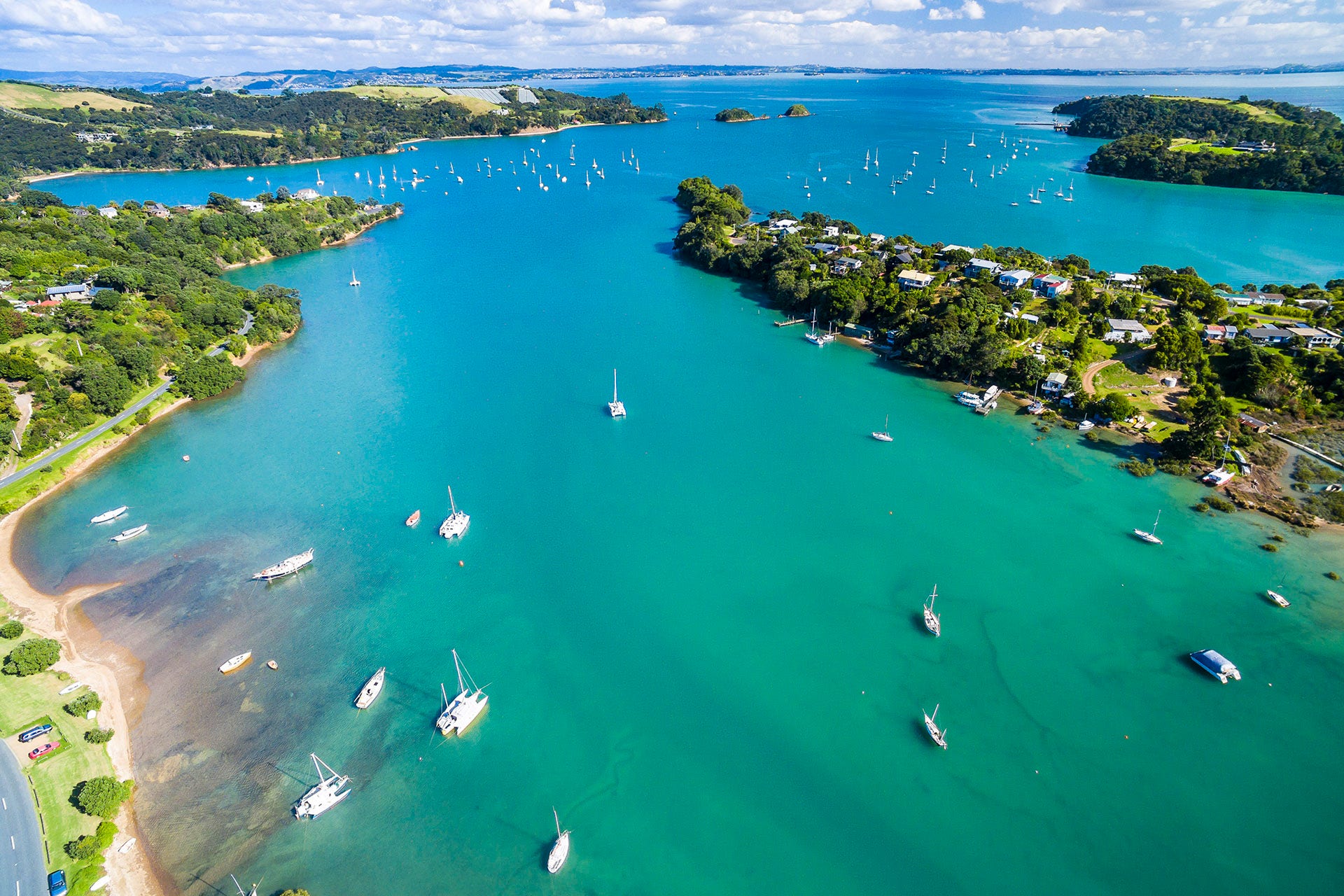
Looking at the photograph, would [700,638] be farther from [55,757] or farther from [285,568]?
[55,757]

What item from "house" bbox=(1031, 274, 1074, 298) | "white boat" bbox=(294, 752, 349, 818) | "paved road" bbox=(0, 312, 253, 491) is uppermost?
"house" bbox=(1031, 274, 1074, 298)

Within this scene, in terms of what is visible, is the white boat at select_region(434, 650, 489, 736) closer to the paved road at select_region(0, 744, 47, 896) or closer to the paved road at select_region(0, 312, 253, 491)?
the paved road at select_region(0, 744, 47, 896)

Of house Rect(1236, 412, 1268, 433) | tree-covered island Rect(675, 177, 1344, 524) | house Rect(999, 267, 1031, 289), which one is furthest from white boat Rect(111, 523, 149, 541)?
house Rect(999, 267, 1031, 289)

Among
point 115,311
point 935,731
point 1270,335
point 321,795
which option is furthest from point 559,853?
point 115,311

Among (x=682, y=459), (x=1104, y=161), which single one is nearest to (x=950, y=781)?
(x=682, y=459)

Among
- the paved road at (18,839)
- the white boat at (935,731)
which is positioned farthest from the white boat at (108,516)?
the white boat at (935,731)
